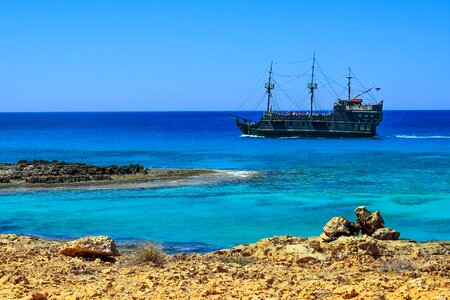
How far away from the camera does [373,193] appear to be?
101ft

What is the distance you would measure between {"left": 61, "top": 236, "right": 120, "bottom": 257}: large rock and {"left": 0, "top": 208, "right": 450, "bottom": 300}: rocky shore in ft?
0.06

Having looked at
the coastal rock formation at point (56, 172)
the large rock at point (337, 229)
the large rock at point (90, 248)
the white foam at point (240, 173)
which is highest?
the large rock at point (90, 248)

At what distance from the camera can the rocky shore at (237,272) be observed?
8.77m

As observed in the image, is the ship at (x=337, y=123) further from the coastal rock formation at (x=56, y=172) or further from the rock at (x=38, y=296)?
the rock at (x=38, y=296)

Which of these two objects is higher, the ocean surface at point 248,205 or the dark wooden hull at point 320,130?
the dark wooden hull at point 320,130

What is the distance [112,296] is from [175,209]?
57.0ft

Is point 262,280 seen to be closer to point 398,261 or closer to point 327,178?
point 398,261

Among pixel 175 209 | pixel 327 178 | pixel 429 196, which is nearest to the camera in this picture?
pixel 175 209

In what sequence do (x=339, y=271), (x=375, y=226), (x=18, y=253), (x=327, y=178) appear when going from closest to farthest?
1. (x=339, y=271)
2. (x=18, y=253)
3. (x=375, y=226)
4. (x=327, y=178)

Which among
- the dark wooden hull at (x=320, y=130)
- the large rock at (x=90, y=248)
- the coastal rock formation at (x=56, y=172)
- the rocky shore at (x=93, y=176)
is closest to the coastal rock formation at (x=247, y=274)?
the large rock at (x=90, y=248)

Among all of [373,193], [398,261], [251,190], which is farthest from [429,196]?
[398,261]

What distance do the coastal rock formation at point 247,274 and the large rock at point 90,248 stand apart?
0.24 meters

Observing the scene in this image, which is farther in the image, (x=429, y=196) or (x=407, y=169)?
(x=407, y=169)

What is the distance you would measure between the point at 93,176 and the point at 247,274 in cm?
2692
